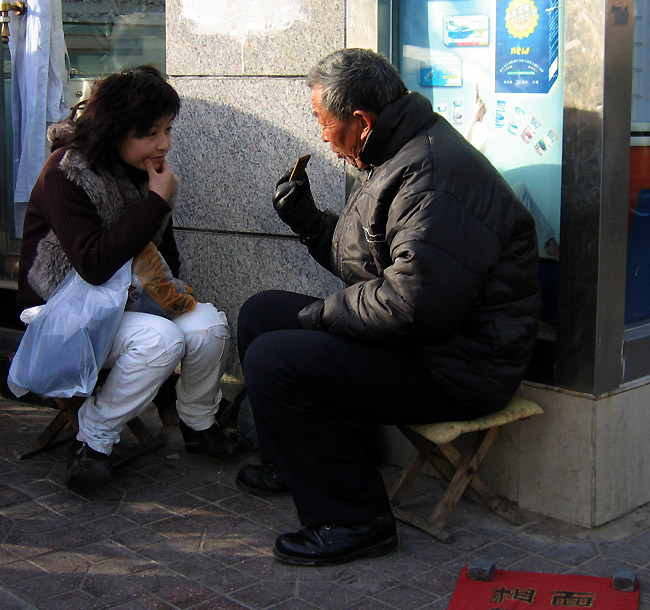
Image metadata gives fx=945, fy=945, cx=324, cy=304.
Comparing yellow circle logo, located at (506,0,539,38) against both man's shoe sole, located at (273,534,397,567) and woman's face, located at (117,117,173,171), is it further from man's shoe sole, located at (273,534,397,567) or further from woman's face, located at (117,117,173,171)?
man's shoe sole, located at (273,534,397,567)

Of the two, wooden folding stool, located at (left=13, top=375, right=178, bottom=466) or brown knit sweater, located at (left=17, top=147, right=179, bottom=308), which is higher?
brown knit sweater, located at (left=17, top=147, right=179, bottom=308)

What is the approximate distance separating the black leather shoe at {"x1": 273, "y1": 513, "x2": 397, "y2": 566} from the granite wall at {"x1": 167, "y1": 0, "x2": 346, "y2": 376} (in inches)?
53.0

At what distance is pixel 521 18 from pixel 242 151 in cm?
153

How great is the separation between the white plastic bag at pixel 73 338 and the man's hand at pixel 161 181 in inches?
15.9

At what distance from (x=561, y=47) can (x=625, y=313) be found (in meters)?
1.01

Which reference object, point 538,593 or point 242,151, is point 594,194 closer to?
point 538,593

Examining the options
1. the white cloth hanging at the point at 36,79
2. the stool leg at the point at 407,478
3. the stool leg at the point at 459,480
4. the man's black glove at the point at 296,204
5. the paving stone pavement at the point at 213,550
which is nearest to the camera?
the paving stone pavement at the point at 213,550

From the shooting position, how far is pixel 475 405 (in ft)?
10.3

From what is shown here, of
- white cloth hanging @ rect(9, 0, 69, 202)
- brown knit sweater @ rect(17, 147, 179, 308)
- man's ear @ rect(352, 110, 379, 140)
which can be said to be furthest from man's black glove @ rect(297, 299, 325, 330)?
white cloth hanging @ rect(9, 0, 69, 202)

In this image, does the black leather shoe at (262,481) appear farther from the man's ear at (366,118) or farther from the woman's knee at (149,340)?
the man's ear at (366,118)

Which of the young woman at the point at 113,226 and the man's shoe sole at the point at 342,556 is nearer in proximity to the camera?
the man's shoe sole at the point at 342,556

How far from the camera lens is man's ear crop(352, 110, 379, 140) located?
10.5 feet

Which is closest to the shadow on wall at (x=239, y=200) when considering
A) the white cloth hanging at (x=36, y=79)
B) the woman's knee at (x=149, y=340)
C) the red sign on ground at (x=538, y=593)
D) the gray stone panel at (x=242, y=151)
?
the gray stone panel at (x=242, y=151)

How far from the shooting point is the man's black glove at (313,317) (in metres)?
3.20
